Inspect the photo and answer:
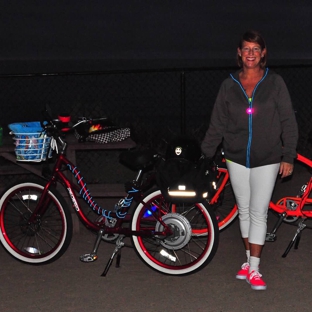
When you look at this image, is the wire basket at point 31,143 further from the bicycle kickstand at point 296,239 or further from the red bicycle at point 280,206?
the bicycle kickstand at point 296,239

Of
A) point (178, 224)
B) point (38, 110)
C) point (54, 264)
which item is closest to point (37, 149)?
point (54, 264)

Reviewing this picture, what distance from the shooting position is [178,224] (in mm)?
6195

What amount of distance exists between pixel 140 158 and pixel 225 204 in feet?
6.14

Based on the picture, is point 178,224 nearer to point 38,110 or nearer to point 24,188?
point 24,188

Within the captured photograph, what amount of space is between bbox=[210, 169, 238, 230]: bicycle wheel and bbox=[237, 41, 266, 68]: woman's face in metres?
1.86

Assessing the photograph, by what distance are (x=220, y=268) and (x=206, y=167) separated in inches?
43.8

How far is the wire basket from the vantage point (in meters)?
6.74

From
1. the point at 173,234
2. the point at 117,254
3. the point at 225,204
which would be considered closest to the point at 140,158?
the point at 173,234

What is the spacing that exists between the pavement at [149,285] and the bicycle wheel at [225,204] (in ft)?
0.94

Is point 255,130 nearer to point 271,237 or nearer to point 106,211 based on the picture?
point 271,237

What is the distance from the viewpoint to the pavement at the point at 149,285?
5582 mm

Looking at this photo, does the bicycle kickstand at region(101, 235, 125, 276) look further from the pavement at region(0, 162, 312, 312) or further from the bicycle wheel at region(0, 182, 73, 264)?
the bicycle wheel at region(0, 182, 73, 264)

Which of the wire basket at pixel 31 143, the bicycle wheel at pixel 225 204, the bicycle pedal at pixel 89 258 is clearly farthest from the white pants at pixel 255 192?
the wire basket at pixel 31 143

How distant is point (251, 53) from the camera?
18.4ft
